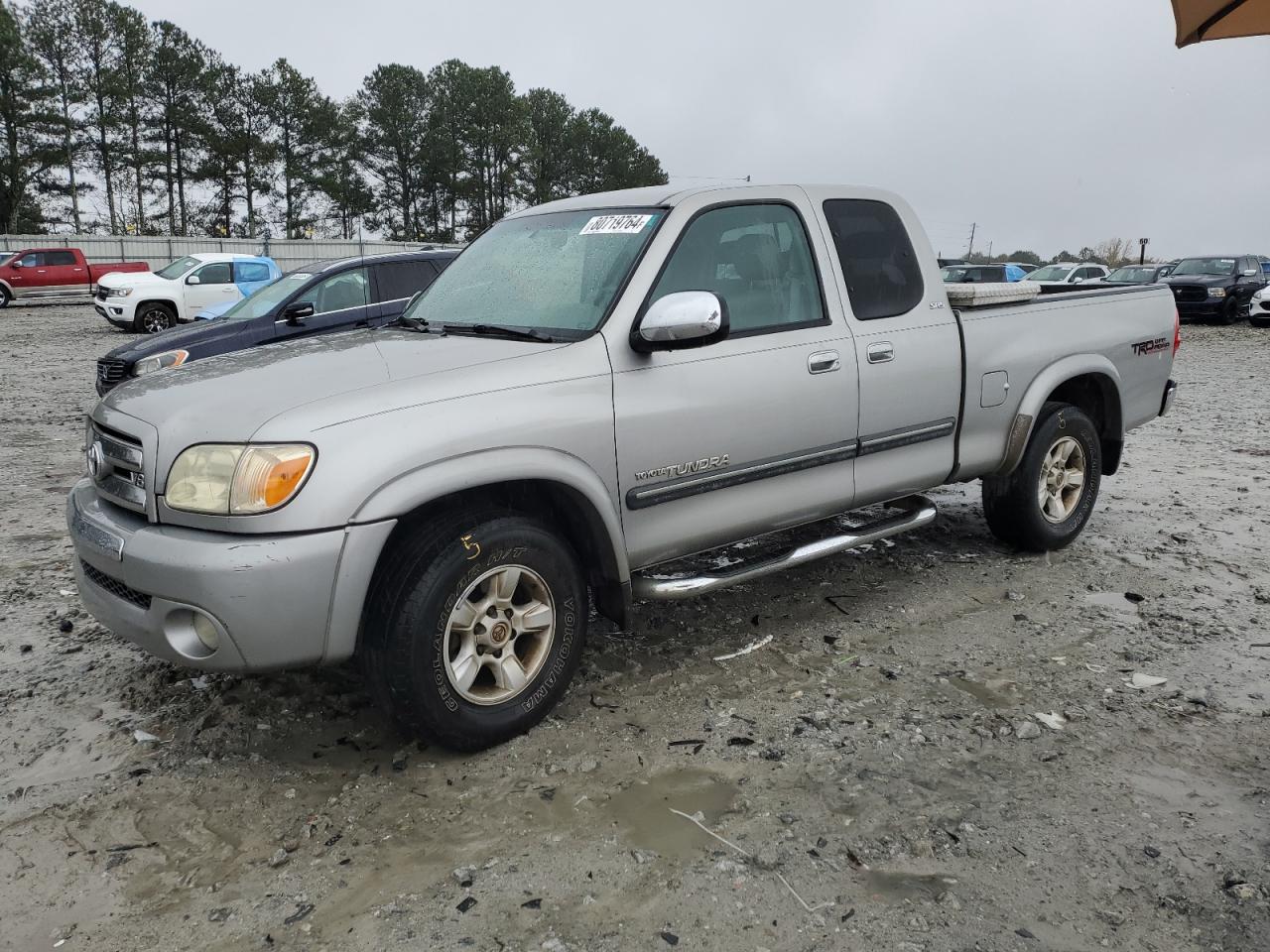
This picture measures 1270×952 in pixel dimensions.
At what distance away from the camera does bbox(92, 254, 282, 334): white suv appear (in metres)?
19.9

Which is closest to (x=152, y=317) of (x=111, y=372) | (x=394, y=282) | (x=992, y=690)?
(x=111, y=372)

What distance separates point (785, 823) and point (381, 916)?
116cm

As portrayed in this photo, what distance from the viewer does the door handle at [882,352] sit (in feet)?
13.8

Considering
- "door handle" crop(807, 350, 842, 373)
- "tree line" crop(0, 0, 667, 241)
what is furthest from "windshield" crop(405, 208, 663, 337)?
"tree line" crop(0, 0, 667, 241)

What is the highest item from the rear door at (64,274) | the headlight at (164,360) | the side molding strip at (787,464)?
the rear door at (64,274)

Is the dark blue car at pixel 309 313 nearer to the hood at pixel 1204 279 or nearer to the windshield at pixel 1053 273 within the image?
the hood at pixel 1204 279

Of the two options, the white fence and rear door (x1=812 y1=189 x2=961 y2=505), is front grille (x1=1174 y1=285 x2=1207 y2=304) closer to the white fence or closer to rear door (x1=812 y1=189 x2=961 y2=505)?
rear door (x1=812 y1=189 x2=961 y2=505)

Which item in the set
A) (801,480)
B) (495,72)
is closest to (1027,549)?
(801,480)

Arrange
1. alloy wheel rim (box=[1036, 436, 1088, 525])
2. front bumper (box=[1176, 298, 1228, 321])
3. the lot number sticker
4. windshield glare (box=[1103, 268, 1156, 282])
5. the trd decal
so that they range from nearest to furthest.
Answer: the lot number sticker < alloy wheel rim (box=[1036, 436, 1088, 525]) < the trd decal < front bumper (box=[1176, 298, 1228, 321]) < windshield glare (box=[1103, 268, 1156, 282])

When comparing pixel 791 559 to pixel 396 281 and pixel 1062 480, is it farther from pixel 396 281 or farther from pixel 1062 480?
pixel 396 281

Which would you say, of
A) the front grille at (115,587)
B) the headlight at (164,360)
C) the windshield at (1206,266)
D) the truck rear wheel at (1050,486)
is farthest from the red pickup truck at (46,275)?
the truck rear wheel at (1050,486)

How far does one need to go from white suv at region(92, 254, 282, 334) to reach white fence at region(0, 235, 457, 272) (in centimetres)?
1654

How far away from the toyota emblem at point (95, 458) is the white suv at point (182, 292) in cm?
1759

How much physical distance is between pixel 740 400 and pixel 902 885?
179 cm
